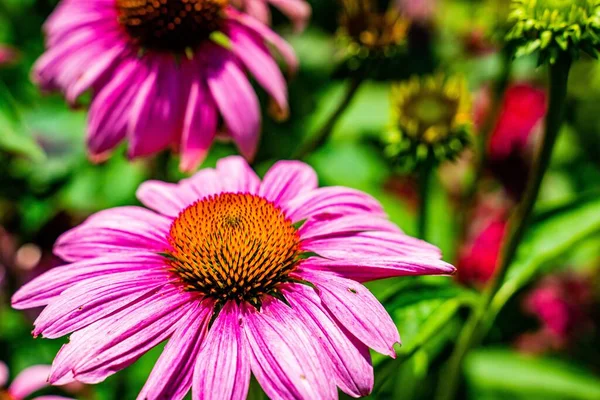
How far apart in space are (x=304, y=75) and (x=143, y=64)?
79cm

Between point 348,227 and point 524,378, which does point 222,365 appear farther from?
point 524,378

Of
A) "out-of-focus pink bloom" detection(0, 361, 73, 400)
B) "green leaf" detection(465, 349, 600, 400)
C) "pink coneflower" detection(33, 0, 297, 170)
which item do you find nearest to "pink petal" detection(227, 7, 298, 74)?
"pink coneflower" detection(33, 0, 297, 170)

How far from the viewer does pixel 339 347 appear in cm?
50

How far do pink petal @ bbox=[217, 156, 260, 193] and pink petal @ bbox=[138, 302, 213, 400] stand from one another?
198 mm

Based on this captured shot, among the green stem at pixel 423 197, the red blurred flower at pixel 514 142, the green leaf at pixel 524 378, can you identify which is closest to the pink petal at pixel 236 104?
the green stem at pixel 423 197

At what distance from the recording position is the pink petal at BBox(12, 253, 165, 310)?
567 millimetres

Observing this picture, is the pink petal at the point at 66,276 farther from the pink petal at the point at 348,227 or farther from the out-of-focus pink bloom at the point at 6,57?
the out-of-focus pink bloom at the point at 6,57

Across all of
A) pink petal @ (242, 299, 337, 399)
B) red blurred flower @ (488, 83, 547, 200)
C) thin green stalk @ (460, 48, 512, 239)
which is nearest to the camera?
pink petal @ (242, 299, 337, 399)

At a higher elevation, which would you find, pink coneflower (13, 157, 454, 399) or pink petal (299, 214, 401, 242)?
pink petal (299, 214, 401, 242)

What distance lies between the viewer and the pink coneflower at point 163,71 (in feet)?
2.51

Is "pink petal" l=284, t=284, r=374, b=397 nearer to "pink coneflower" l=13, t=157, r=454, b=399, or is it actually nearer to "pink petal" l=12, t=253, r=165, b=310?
"pink coneflower" l=13, t=157, r=454, b=399

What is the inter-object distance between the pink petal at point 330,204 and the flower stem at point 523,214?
0.14 metres

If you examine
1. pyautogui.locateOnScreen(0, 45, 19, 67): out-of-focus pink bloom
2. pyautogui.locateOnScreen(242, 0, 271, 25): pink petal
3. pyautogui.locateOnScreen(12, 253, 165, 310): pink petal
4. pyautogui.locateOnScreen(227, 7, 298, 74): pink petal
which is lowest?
pyautogui.locateOnScreen(12, 253, 165, 310): pink petal

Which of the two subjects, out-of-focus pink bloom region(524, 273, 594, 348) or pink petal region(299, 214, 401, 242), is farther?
out-of-focus pink bloom region(524, 273, 594, 348)
